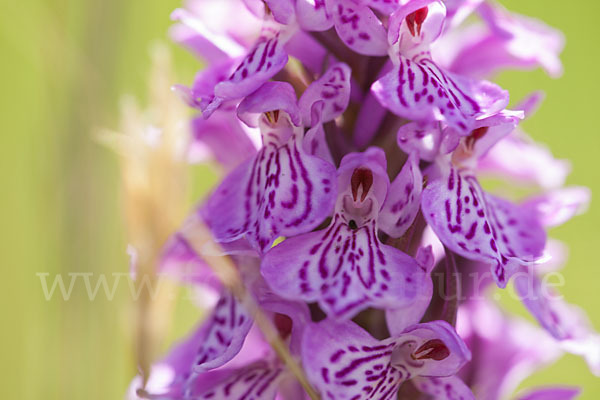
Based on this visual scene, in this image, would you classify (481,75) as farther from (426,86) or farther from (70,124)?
(70,124)

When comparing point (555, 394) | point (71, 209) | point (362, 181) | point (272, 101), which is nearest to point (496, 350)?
point (555, 394)

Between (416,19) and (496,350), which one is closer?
(416,19)

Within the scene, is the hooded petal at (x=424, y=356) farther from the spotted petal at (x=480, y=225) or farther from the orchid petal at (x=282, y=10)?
the orchid petal at (x=282, y=10)

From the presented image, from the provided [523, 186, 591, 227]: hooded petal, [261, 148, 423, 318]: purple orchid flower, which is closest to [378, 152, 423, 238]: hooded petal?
[261, 148, 423, 318]: purple orchid flower

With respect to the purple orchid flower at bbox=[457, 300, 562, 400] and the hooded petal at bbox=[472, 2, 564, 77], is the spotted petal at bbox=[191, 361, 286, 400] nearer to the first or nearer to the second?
the purple orchid flower at bbox=[457, 300, 562, 400]

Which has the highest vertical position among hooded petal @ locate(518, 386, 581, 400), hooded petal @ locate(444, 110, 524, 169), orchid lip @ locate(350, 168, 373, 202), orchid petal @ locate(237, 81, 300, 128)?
orchid petal @ locate(237, 81, 300, 128)

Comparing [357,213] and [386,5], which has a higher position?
[386,5]

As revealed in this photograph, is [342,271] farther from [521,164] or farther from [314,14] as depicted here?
[521,164]
